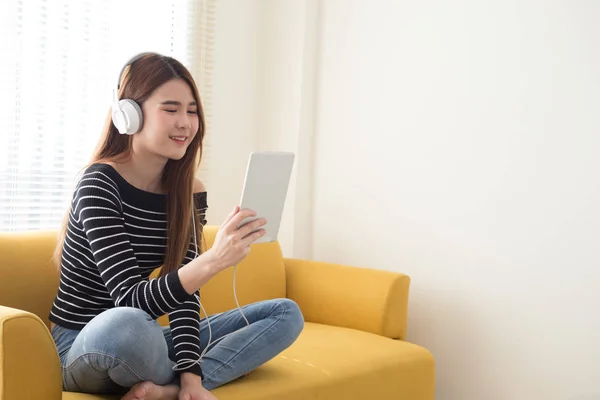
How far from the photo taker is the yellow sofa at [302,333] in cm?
148

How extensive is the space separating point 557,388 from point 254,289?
1167 millimetres

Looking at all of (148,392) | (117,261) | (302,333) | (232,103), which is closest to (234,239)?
(117,261)

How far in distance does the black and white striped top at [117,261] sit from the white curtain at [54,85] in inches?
37.0

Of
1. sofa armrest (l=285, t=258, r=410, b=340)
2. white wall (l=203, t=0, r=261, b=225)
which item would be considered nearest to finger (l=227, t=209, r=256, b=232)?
sofa armrest (l=285, t=258, r=410, b=340)

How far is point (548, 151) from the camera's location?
2.71m

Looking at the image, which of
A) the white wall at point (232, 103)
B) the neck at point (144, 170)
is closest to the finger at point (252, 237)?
the neck at point (144, 170)

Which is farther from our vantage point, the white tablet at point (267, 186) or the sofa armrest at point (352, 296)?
the sofa armrest at point (352, 296)

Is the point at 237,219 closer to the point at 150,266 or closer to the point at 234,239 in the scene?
the point at 234,239

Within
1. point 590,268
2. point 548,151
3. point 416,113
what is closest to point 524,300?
point 590,268

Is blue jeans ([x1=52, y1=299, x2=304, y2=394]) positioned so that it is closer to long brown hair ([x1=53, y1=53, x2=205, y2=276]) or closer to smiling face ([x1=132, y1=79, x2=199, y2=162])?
long brown hair ([x1=53, y1=53, x2=205, y2=276])

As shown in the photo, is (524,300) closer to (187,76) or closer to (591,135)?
(591,135)

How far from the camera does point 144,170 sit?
6.45 ft

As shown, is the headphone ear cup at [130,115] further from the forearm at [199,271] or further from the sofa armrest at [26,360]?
the sofa armrest at [26,360]

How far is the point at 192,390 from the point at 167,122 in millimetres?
664
